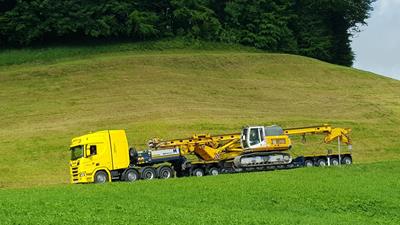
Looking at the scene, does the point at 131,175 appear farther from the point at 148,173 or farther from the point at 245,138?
the point at 245,138

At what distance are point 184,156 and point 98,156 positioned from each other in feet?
15.5

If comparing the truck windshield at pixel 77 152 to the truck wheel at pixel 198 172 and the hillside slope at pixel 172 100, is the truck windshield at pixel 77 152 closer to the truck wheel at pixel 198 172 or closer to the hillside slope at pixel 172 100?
the hillside slope at pixel 172 100

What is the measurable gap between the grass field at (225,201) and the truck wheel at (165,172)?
4.13 m

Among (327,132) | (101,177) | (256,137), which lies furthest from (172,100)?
(101,177)

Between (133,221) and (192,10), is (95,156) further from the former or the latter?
(192,10)

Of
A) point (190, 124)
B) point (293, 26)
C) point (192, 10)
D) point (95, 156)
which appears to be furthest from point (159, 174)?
point (293, 26)

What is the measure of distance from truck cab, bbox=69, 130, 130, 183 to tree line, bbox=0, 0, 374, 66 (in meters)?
42.1

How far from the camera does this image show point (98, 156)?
30141mm

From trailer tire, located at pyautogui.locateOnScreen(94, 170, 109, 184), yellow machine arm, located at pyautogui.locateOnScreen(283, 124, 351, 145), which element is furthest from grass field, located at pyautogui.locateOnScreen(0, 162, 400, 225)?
yellow machine arm, located at pyautogui.locateOnScreen(283, 124, 351, 145)

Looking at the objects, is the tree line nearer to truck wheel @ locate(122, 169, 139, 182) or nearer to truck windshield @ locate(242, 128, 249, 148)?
truck windshield @ locate(242, 128, 249, 148)

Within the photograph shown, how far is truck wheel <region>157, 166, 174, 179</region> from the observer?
99.9ft

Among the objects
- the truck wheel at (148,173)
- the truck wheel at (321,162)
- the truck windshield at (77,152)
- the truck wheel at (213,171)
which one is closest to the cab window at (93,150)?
the truck windshield at (77,152)

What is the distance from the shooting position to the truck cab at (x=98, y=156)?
2991 cm

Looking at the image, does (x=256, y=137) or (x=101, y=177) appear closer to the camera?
(x=101, y=177)
